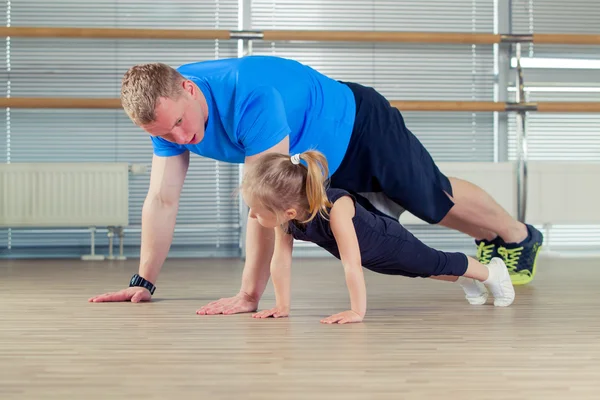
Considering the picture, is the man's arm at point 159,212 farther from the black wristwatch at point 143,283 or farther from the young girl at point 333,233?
the young girl at point 333,233

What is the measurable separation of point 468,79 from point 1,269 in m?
2.65

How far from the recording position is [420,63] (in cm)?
443

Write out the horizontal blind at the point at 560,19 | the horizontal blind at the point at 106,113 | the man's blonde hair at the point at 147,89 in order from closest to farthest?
the man's blonde hair at the point at 147,89 → the horizontal blind at the point at 106,113 → the horizontal blind at the point at 560,19

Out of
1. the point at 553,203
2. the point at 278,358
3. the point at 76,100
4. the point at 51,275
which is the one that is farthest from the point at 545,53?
the point at 278,358

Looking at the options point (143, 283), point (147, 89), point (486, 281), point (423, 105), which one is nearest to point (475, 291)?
point (486, 281)

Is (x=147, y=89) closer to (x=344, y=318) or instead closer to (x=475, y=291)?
(x=344, y=318)

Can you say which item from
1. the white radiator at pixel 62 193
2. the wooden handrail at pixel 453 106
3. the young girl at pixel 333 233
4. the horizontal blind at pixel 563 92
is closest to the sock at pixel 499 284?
the young girl at pixel 333 233

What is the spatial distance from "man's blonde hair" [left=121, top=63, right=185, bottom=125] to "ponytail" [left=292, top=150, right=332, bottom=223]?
0.32 meters

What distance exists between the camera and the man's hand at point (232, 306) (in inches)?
76.2

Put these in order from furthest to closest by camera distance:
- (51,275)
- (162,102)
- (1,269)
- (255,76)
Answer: (1,269), (51,275), (255,76), (162,102)

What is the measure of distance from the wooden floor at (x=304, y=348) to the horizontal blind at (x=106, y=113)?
1817mm

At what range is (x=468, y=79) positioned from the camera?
4465 millimetres

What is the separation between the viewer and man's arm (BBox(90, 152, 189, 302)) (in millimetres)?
2086

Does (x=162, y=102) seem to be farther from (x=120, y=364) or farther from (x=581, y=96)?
(x=581, y=96)
